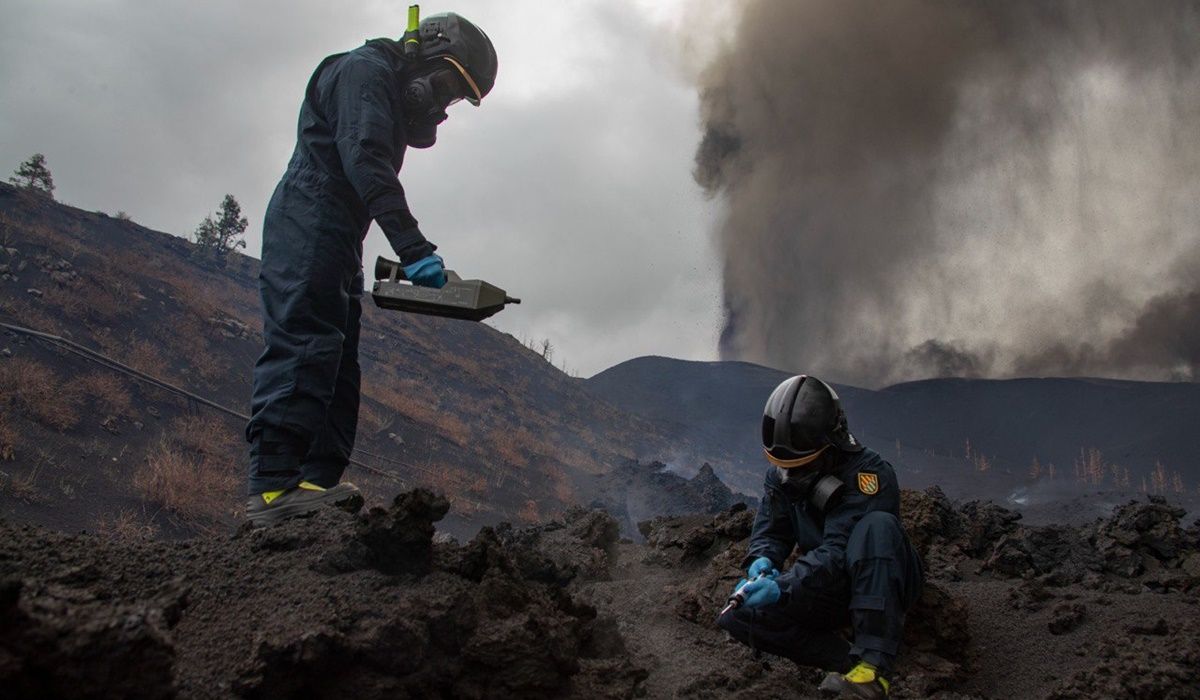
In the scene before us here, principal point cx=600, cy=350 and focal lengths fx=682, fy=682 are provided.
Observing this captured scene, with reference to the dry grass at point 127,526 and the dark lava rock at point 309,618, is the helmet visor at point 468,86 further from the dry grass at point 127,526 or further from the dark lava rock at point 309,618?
the dry grass at point 127,526

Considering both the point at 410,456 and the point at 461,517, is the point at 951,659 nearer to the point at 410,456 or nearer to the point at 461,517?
the point at 461,517

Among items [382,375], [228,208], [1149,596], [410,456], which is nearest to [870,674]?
[1149,596]

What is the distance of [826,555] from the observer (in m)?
2.78

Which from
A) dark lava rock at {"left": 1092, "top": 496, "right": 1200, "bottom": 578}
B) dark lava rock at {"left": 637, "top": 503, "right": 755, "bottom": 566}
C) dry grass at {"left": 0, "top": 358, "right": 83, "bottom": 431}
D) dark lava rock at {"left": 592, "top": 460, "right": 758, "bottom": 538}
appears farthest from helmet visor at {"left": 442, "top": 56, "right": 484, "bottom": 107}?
dark lava rock at {"left": 592, "top": 460, "right": 758, "bottom": 538}

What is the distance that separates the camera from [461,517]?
458 inches

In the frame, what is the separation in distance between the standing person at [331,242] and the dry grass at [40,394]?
648 cm

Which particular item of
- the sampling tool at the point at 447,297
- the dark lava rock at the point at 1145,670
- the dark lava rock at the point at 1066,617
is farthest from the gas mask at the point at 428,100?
the dark lava rock at the point at 1066,617

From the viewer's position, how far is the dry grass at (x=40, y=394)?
766 cm

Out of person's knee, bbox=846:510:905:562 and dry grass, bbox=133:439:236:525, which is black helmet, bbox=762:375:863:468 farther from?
dry grass, bbox=133:439:236:525

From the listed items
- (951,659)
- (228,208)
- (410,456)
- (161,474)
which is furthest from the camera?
(228,208)

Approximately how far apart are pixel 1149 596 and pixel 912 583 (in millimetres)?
2580

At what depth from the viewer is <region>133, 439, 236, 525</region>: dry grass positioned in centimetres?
699

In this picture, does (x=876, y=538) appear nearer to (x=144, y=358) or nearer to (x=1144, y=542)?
(x=1144, y=542)

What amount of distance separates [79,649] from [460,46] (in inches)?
125
